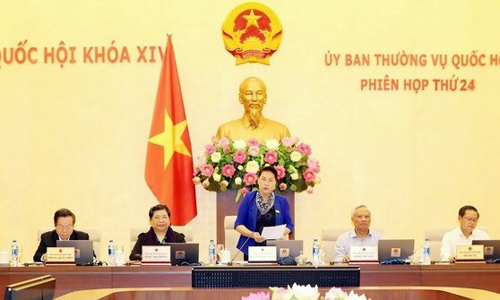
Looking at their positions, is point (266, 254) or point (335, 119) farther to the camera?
point (335, 119)

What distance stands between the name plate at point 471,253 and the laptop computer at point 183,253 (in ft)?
5.43

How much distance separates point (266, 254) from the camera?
5418 mm

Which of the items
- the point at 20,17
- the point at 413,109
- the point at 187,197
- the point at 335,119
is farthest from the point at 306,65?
the point at 20,17

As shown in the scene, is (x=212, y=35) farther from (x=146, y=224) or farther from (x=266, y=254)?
(x=266, y=254)

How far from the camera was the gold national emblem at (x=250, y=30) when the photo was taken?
8.08m

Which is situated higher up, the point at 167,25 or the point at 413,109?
the point at 167,25

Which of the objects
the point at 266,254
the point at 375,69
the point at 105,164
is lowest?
Answer: the point at 266,254

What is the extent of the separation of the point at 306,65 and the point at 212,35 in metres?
0.90

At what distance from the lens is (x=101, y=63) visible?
8133 mm

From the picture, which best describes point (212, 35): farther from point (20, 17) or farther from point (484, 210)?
point (484, 210)

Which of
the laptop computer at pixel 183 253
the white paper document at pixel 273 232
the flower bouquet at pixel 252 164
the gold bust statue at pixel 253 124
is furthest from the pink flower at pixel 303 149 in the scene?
the laptop computer at pixel 183 253

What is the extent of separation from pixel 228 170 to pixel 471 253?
83.9 inches

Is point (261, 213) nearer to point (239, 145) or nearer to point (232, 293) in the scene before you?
point (239, 145)

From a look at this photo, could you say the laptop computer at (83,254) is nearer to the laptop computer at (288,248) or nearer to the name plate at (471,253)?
the laptop computer at (288,248)
